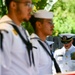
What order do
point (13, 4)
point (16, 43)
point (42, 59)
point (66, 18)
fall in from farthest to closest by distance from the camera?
point (66, 18) < point (42, 59) < point (13, 4) < point (16, 43)

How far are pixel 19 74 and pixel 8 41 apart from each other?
0.27 meters

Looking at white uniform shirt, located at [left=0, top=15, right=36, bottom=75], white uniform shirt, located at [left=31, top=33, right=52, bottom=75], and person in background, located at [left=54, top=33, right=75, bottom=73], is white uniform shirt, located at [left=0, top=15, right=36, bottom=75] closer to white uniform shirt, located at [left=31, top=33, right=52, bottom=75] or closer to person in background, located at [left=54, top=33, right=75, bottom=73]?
white uniform shirt, located at [left=31, top=33, right=52, bottom=75]

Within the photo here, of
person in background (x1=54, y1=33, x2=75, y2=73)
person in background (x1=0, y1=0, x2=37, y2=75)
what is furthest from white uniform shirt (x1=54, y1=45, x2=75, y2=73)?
person in background (x1=0, y1=0, x2=37, y2=75)

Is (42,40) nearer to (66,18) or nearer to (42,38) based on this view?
(42,38)

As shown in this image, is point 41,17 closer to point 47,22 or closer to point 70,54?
point 47,22

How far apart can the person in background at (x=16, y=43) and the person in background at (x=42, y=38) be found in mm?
387

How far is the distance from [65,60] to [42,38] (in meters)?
1.68

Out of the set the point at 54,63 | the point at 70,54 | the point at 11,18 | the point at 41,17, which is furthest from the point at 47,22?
the point at 70,54

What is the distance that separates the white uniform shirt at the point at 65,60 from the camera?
4.54m

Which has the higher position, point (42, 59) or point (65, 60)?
point (42, 59)

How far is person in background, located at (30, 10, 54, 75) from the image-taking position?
9.49 ft

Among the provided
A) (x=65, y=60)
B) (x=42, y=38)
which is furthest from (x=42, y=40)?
(x=65, y=60)

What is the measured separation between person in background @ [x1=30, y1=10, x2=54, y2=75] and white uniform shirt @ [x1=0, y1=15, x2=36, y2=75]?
1.35 ft

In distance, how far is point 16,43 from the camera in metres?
2.31
